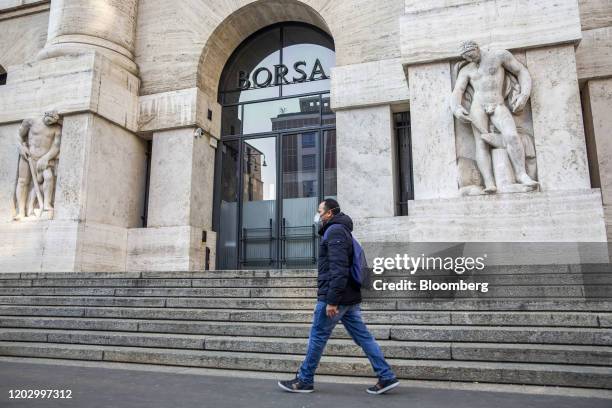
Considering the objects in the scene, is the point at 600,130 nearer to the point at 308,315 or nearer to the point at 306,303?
the point at 306,303

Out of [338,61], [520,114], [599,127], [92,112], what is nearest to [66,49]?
[92,112]

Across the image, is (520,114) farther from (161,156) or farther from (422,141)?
(161,156)

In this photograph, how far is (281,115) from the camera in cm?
1312

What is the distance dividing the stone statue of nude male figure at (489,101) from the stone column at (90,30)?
8362 millimetres

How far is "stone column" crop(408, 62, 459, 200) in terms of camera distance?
8.48 m

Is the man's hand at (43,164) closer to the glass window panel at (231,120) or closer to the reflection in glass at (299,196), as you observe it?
the glass window panel at (231,120)

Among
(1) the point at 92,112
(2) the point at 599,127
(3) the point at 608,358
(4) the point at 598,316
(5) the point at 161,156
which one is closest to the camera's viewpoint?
(3) the point at 608,358

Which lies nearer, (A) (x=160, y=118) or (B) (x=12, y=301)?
(B) (x=12, y=301)

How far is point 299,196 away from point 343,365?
25.0 ft

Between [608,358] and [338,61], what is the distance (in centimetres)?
851

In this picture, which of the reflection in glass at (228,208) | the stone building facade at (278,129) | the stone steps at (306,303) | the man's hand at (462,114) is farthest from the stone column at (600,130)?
the reflection in glass at (228,208)

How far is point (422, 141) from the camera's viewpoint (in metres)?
8.73

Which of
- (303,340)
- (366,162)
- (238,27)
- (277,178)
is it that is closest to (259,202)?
(277,178)

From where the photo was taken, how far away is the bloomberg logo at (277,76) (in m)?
13.0
